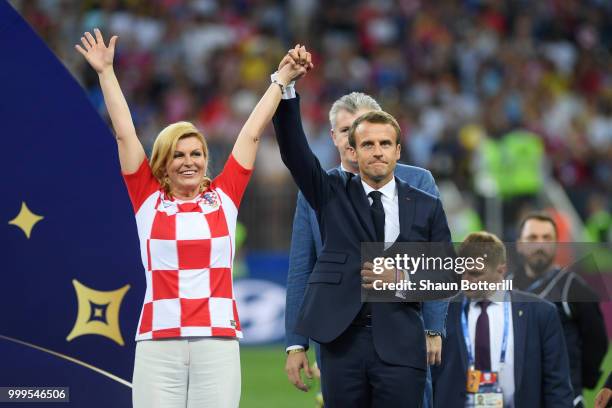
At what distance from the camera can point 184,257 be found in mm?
5391

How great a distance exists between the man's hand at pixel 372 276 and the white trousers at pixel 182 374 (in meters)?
0.69

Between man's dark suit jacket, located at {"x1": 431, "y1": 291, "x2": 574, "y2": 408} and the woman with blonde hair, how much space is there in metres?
1.35

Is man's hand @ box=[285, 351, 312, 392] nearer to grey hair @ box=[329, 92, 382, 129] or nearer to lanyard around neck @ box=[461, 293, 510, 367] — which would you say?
lanyard around neck @ box=[461, 293, 510, 367]

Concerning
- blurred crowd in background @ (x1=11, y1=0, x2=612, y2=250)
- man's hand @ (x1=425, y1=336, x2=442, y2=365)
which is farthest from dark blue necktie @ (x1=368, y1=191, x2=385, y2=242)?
blurred crowd in background @ (x1=11, y1=0, x2=612, y2=250)

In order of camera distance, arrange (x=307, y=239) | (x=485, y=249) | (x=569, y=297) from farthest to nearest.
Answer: (x=569, y=297) < (x=307, y=239) < (x=485, y=249)

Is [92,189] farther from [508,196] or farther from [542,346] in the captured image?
[508,196]

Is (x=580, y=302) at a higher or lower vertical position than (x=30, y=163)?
lower

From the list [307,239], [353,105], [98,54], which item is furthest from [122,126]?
[353,105]

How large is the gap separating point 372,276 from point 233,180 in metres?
0.80

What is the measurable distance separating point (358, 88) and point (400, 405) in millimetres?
14665

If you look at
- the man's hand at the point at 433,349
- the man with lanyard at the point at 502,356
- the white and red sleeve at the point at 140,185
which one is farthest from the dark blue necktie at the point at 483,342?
the white and red sleeve at the point at 140,185

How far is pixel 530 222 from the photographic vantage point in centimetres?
776

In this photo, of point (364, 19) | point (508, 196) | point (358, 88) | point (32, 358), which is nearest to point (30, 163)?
point (32, 358)

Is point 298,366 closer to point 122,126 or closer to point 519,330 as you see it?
point 519,330
